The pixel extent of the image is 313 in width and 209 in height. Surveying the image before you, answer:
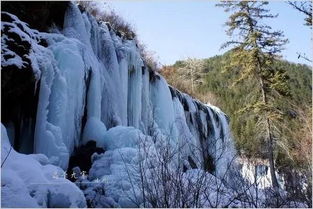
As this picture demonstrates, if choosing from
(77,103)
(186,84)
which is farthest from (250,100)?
(77,103)

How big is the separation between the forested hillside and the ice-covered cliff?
218 centimetres

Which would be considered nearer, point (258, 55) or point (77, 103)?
point (77, 103)

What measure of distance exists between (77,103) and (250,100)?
11105 mm

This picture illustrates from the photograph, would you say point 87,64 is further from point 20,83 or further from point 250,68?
point 250,68

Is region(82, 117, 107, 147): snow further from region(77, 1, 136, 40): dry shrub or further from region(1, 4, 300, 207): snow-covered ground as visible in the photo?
region(77, 1, 136, 40): dry shrub

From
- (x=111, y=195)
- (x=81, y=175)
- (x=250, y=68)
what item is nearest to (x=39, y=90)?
(x=81, y=175)

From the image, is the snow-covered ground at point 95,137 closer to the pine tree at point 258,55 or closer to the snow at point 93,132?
the snow at point 93,132

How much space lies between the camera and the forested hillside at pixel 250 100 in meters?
16.2

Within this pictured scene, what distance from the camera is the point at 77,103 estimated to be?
22.8ft

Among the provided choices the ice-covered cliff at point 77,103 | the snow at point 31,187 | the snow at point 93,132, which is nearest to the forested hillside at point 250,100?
the ice-covered cliff at point 77,103

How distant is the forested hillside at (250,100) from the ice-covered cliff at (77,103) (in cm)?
218

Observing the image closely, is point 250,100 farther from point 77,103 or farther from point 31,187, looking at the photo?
point 31,187

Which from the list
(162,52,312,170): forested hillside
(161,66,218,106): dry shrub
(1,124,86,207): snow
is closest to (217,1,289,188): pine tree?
(162,52,312,170): forested hillside

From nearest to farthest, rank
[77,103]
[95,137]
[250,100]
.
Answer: [77,103] → [95,137] → [250,100]
